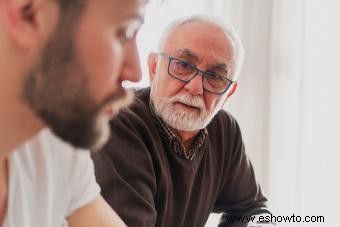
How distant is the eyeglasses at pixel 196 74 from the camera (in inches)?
55.2

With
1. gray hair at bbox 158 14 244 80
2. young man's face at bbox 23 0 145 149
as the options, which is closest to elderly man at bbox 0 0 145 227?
young man's face at bbox 23 0 145 149

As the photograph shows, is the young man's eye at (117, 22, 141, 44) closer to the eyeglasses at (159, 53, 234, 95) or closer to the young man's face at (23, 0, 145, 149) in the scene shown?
the young man's face at (23, 0, 145, 149)

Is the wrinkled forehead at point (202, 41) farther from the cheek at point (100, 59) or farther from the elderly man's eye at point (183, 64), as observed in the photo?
the cheek at point (100, 59)

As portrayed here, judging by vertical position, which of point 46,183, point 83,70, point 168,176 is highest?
point 83,70

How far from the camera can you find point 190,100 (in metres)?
1.40

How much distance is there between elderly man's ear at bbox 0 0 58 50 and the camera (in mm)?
645

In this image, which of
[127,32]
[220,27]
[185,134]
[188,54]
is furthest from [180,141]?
[127,32]

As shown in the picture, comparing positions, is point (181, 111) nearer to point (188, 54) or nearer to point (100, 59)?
point (188, 54)

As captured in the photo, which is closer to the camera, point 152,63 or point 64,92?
point 64,92

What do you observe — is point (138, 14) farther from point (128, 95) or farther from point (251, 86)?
point (251, 86)

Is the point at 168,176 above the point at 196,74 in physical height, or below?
below

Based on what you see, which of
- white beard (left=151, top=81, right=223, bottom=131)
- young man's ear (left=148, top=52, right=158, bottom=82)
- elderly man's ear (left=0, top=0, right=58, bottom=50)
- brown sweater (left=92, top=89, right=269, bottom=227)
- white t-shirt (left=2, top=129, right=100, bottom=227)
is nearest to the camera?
elderly man's ear (left=0, top=0, right=58, bottom=50)

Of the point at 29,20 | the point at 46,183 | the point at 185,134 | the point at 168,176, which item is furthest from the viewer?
the point at 185,134

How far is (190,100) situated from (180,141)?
128mm
